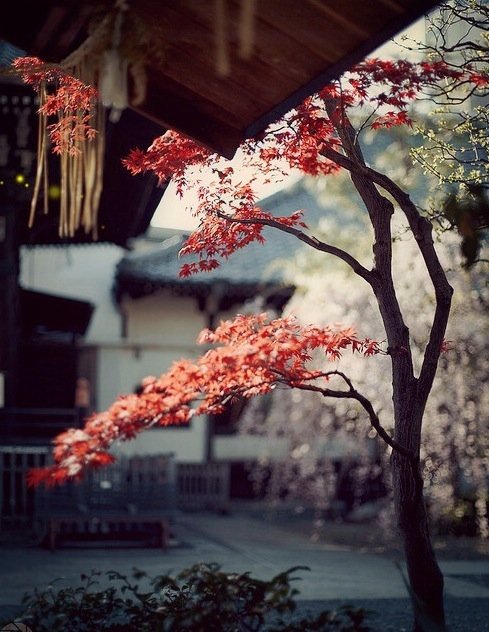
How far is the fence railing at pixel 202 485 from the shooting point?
56.8 ft

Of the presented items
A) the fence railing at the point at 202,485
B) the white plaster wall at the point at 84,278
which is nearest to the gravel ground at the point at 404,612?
the fence railing at the point at 202,485

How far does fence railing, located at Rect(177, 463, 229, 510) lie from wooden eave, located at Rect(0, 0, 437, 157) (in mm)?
13757

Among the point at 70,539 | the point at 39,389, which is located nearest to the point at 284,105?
the point at 70,539

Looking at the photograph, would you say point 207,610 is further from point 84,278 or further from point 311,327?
point 84,278

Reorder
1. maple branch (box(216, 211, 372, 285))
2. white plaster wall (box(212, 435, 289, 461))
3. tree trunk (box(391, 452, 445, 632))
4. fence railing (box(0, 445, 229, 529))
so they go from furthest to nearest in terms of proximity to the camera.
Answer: white plaster wall (box(212, 435, 289, 461)) → fence railing (box(0, 445, 229, 529)) → maple branch (box(216, 211, 372, 285)) → tree trunk (box(391, 452, 445, 632))

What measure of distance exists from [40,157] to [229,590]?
91.5 inches

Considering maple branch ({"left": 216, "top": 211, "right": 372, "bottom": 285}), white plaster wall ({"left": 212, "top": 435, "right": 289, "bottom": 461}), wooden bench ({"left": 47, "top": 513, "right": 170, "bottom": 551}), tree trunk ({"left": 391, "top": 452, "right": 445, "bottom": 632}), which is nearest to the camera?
tree trunk ({"left": 391, "top": 452, "right": 445, "bottom": 632})

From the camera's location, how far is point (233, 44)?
3701 mm

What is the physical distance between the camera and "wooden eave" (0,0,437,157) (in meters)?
3.37

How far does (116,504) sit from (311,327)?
22.8 feet

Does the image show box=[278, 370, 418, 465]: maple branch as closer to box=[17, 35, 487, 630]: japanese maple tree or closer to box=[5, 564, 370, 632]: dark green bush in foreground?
box=[17, 35, 487, 630]: japanese maple tree

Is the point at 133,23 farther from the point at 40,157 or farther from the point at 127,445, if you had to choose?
the point at 127,445

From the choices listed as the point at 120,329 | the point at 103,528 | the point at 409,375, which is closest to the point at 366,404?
the point at 409,375

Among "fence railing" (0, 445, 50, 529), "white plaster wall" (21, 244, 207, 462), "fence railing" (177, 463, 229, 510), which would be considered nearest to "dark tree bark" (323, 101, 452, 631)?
"fence railing" (0, 445, 50, 529)
